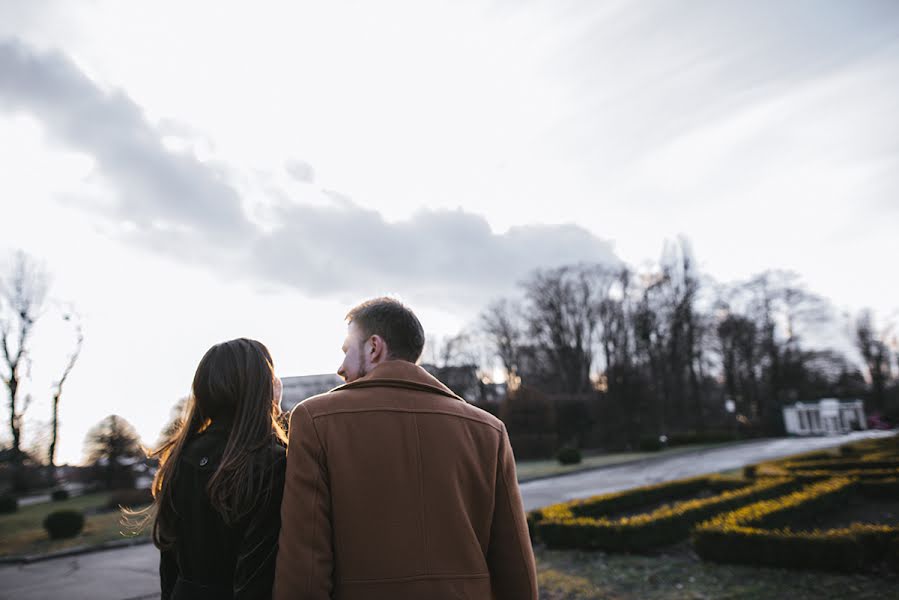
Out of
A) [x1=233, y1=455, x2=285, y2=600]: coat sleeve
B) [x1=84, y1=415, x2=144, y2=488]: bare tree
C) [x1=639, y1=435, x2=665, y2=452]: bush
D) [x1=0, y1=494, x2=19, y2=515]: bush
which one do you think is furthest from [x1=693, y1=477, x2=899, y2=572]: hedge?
[x1=639, y1=435, x2=665, y2=452]: bush

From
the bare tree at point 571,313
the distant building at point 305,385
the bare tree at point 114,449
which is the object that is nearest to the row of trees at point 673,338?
the bare tree at point 571,313

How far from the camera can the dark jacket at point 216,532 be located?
206 cm

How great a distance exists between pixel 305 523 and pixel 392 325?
74cm

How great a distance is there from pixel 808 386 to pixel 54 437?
54.7 meters

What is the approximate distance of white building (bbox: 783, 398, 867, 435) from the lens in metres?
44.1

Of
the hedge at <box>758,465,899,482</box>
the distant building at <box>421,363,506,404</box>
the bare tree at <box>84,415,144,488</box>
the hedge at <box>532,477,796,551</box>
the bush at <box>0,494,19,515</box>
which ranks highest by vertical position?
the distant building at <box>421,363,506,404</box>

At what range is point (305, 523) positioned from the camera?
1.88 meters

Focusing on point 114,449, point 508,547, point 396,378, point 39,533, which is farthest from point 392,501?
point 114,449

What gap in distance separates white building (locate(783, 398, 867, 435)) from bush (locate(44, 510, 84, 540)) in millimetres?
45067

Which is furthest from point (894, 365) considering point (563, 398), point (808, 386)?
point (563, 398)

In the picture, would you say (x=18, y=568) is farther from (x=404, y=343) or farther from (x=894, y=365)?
(x=894, y=365)

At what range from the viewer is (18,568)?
10977 millimetres

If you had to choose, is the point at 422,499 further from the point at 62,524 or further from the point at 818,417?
the point at 818,417

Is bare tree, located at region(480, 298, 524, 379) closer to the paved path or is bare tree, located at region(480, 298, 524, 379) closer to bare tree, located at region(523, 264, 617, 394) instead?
bare tree, located at region(523, 264, 617, 394)
